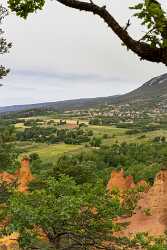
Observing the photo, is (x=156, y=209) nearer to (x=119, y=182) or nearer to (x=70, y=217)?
(x=119, y=182)

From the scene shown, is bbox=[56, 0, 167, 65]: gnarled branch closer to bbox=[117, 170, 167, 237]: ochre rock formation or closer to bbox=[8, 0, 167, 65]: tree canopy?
bbox=[8, 0, 167, 65]: tree canopy

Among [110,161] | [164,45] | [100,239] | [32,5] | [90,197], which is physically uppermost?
[32,5]

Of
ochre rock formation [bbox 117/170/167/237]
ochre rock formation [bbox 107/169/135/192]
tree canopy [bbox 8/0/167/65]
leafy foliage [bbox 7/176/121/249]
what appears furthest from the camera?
ochre rock formation [bbox 107/169/135/192]

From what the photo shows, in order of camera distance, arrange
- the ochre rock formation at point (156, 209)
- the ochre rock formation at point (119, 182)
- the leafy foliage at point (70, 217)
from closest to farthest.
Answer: the leafy foliage at point (70, 217) < the ochre rock formation at point (156, 209) < the ochre rock formation at point (119, 182)

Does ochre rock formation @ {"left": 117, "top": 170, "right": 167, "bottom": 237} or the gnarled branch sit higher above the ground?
the gnarled branch

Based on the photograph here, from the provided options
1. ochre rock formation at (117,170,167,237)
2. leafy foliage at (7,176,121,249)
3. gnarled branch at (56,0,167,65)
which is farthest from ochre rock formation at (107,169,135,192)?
gnarled branch at (56,0,167,65)

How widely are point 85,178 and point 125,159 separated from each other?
5017 centimetres

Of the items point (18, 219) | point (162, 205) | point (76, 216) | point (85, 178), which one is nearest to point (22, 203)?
point (18, 219)

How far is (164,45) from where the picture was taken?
441 inches

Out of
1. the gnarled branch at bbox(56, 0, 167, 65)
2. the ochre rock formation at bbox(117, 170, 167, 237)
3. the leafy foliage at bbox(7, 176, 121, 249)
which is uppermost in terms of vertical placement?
the gnarled branch at bbox(56, 0, 167, 65)

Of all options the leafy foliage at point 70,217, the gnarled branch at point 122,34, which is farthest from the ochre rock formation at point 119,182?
the gnarled branch at point 122,34

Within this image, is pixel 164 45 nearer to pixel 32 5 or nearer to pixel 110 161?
pixel 32 5

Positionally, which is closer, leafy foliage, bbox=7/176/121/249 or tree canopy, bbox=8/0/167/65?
tree canopy, bbox=8/0/167/65

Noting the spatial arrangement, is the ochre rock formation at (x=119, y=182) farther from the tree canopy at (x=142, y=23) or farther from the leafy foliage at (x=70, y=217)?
the tree canopy at (x=142, y=23)
